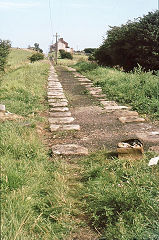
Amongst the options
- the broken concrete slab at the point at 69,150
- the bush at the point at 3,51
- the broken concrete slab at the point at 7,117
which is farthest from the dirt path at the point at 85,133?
the bush at the point at 3,51

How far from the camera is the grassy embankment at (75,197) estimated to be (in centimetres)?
184

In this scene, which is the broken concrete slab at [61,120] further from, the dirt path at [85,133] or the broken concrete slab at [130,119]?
the broken concrete slab at [130,119]

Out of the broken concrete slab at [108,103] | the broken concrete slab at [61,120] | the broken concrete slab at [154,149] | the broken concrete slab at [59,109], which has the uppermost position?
the broken concrete slab at [108,103]

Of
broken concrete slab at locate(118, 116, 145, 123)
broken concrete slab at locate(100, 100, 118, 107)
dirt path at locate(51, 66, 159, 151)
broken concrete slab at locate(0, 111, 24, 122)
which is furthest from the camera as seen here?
broken concrete slab at locate(100, 100, 118, 107)

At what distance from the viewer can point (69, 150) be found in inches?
142

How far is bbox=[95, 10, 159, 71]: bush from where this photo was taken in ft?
41.4

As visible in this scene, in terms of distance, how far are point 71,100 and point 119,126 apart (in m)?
2.83

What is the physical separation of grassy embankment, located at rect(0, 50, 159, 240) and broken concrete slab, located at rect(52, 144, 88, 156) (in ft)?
1.04

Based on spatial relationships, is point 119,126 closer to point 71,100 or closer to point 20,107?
point 20,107

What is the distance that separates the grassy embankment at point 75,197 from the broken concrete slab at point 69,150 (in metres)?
0.32

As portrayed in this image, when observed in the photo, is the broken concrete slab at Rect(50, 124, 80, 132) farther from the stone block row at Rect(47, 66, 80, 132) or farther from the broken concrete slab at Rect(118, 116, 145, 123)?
the broken concrete slab at Rect(118, 116, 145, 123)

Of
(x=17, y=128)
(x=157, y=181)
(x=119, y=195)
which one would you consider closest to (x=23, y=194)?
(x=119, y=195)

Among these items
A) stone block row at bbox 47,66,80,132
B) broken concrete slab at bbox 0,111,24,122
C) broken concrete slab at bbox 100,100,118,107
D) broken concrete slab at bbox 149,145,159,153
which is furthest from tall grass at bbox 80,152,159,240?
broken concrete slab at bbox 100,100,118,107

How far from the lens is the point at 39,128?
460cm
